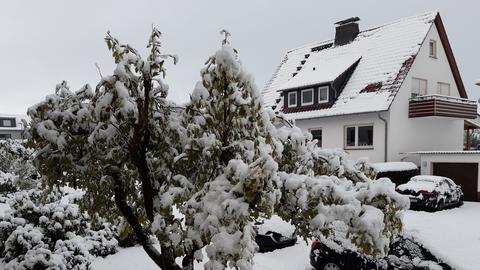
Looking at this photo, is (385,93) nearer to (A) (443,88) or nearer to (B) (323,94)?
(B) (323,94)

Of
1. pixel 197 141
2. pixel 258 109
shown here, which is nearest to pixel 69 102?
pixel 197 141

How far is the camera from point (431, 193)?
15180mm

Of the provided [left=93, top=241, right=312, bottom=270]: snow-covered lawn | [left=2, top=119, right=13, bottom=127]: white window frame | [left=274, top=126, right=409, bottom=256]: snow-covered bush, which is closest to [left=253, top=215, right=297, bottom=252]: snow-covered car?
[left=93, top=241, right=312, bottom=270]: snow-covered lawn

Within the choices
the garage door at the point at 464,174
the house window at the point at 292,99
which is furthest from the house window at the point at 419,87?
the house window at the point at 292,99

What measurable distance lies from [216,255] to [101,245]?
701 centimetres

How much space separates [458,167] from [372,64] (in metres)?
7.14

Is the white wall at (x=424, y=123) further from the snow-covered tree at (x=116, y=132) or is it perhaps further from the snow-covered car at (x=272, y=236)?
the snow-covered tree at (x=116, y=132)

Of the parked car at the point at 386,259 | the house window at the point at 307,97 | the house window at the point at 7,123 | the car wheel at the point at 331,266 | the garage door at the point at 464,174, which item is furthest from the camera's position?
the house window at the point at 7,123

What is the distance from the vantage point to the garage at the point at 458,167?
1809 cm

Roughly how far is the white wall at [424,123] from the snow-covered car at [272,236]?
10.6 metres

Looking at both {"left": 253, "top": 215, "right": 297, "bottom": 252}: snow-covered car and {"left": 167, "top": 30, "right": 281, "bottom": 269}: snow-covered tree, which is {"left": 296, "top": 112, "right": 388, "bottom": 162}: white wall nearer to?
{"left": 253, "top": 215, "right": 297, "bottom": 252}: snow-covered car

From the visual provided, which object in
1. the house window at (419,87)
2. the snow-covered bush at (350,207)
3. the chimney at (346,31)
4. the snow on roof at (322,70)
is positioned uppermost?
the chimney at (346,31)

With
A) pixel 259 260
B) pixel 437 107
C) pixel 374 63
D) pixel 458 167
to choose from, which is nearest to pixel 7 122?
pixel 374 63

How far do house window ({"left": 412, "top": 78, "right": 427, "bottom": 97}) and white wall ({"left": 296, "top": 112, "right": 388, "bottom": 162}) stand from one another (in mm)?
3008
